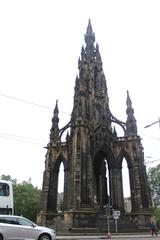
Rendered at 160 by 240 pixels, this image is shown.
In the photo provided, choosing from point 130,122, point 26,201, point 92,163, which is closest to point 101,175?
point 92,163

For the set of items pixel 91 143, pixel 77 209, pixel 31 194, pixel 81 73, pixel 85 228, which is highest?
pixel 81 73

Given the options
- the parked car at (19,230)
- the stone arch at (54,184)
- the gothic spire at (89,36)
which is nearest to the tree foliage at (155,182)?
the stone arch at (54,184)

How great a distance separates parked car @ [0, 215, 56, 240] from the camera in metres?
11.5

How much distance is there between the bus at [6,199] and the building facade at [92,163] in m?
14.5

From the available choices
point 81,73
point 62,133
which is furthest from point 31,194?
point 81,73

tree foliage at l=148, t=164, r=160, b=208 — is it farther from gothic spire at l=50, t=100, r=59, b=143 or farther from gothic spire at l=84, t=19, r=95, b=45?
gothic spire at l=84, t=19, r=95, b=45

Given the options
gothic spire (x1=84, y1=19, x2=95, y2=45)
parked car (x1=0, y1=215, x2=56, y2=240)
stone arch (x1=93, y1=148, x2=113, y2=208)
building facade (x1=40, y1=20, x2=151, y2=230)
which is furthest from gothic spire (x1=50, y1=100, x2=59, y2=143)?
parked car (x1=0, y1=215, x2=56, y2=240)

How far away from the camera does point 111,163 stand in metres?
38.1

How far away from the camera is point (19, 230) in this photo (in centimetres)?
1172

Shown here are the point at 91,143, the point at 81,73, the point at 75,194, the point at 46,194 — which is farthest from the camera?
the point at 81,73

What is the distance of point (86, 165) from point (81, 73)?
58.0ft

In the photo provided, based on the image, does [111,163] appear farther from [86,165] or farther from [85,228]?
[85,228]

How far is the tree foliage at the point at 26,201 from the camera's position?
191ft

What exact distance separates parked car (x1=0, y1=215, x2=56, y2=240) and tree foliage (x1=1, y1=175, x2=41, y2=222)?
1866 inches
